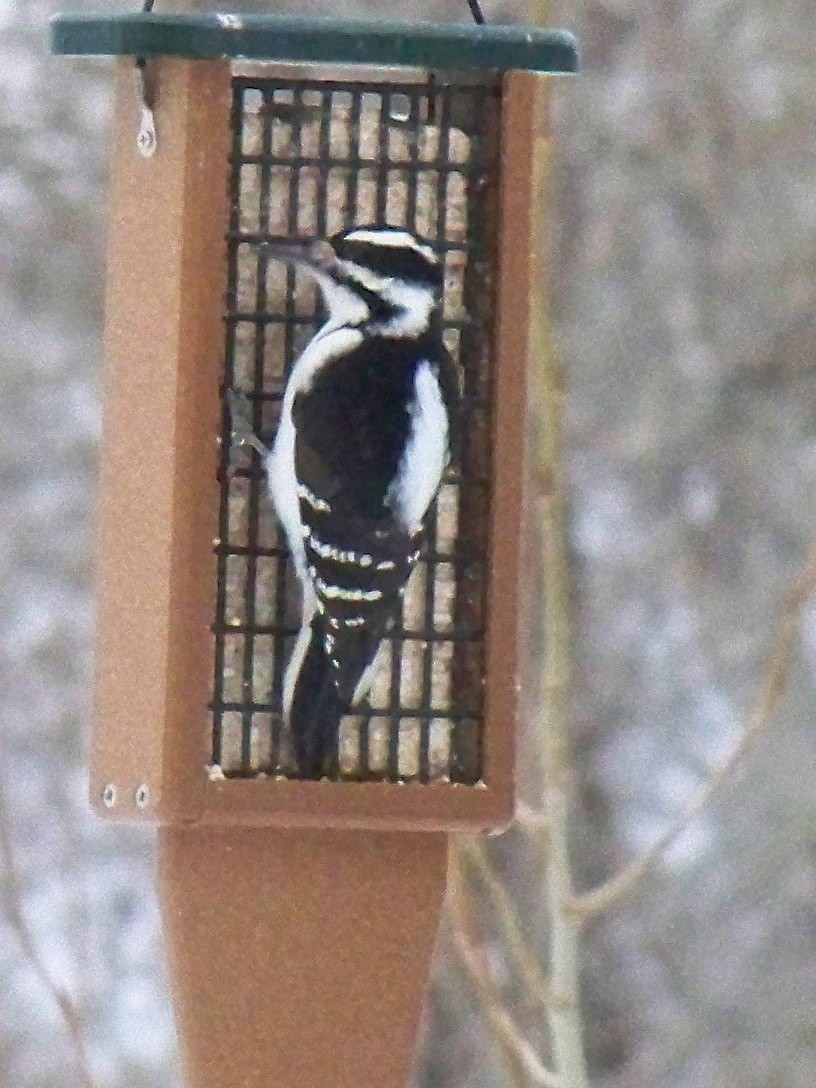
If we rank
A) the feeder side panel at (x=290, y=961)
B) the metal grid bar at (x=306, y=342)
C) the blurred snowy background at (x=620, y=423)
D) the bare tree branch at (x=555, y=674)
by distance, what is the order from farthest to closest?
the blurred snowy background at (x=620, y=423) → the bare tree branch at (x=555, y=674) → the metal grid bar at (x=306, y=342) → the feeder side panel at (x=290, y=961)

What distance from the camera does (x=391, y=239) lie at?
3684 mm

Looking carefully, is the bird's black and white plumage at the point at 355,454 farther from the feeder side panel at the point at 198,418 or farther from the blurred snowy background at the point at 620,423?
the blurred snowy background at the point at 620,423

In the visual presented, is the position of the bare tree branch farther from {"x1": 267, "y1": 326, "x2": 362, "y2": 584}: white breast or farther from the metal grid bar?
{"x1": 267, "y1": 326, "x2": 362, "y2": 584}: white breast

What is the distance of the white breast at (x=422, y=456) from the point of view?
3693 millimetres

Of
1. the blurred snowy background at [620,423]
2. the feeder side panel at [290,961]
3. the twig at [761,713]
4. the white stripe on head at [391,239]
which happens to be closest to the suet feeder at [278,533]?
the feeder side panel at [290,961]

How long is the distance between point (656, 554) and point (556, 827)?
15.7ft

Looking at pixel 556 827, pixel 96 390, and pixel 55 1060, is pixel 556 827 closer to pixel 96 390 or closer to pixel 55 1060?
pixel 55 1060

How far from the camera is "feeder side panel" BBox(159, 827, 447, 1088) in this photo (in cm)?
357

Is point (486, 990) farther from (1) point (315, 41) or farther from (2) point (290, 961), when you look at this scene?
(1) point (315, 41)

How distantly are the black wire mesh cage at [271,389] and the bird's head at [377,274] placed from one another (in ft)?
0.26

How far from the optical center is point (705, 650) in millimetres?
8492

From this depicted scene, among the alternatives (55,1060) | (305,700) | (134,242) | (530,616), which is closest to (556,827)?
(305,700)

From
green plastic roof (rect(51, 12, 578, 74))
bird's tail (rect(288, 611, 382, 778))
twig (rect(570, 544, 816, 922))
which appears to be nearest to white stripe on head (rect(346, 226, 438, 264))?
green plastic roof (rect(51, 12, 578, 74))

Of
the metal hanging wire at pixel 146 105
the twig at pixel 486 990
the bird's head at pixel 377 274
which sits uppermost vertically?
the metal hanging wire at pixel 146 105
